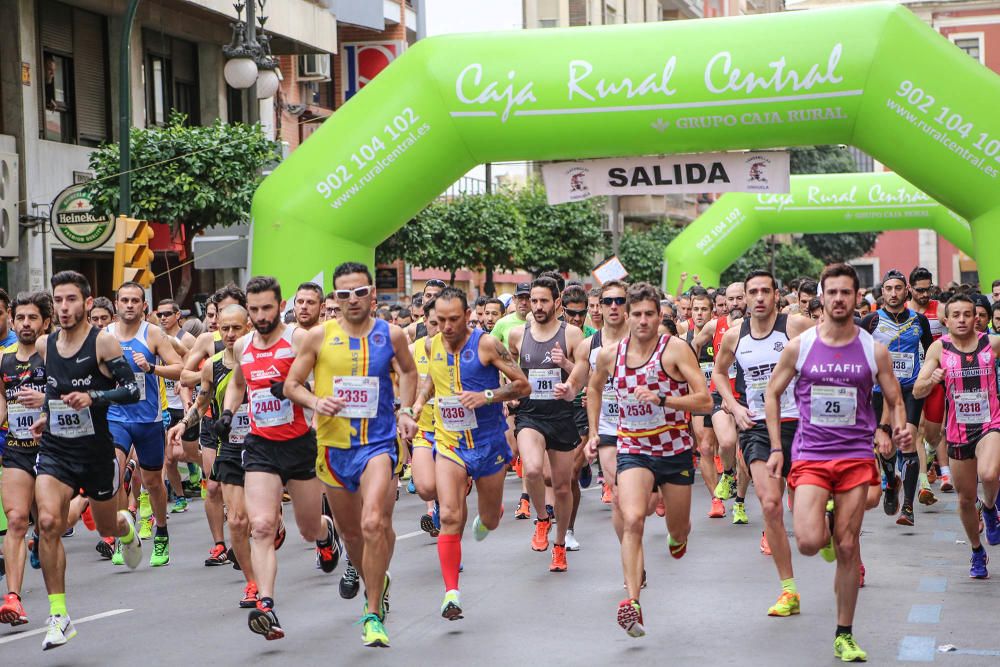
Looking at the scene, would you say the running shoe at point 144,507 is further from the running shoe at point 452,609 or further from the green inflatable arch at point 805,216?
the green inflatable arch at point 805,216

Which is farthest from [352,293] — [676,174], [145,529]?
[676,174]

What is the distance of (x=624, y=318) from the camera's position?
401 inches

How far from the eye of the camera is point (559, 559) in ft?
32.9

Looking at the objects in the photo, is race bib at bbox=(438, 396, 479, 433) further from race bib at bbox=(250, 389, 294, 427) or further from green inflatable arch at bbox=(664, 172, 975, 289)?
green inflatable arch at bbox=(664, 172, 975, 289)

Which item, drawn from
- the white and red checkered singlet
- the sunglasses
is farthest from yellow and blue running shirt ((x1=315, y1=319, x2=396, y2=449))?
the white and red checkered singlet

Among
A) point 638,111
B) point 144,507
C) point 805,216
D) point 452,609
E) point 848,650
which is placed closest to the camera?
point 848,650

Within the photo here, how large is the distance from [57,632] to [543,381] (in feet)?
14.0

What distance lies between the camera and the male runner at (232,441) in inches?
342

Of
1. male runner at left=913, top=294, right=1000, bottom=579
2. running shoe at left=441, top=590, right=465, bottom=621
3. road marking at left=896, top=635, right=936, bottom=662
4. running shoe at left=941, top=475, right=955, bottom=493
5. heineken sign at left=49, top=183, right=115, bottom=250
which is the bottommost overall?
running shoe at left=941, top=475, right=955, bottom=493

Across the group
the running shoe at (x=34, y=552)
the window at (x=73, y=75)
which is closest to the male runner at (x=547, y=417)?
the running shoe at (x=34, y=552)

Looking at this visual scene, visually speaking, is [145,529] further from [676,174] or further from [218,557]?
[676,174]

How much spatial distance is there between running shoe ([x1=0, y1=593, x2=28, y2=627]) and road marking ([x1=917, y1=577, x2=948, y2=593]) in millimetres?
5135

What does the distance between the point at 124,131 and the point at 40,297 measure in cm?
825

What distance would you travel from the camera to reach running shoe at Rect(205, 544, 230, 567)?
10648 millimetres
